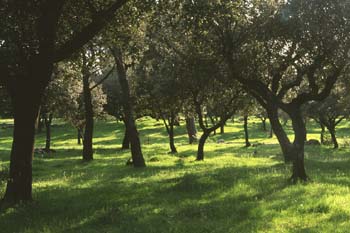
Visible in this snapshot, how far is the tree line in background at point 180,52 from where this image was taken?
1428 cm

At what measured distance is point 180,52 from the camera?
2795 cm

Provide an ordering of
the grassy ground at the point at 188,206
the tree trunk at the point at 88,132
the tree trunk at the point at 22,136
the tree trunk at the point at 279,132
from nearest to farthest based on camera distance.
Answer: the grassy ground at the point at 188,206 < the tree trunk at the point at 22,136 < the tree trunk at the point at 279,132 < the tree trunk at the point at 88,132

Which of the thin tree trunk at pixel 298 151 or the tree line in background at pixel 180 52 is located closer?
the tree line in background at pixel 180 52

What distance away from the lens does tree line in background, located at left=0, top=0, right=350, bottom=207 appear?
1428cm

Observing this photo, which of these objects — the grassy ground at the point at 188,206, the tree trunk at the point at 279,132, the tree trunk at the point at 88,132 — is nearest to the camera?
the grassy ground at the point at 188,206

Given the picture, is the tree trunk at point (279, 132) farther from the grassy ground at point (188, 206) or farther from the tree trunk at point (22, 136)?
the tree trunk at point (22, 136)

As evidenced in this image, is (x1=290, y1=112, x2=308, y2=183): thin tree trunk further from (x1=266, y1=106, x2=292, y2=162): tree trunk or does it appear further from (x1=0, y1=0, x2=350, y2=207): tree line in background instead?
(x1=266, y1=106, x2=292, y2=162): tree trunk

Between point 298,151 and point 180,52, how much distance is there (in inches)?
484

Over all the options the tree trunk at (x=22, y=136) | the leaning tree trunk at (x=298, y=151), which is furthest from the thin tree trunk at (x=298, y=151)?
the tree trunk at (x=22, y=136)

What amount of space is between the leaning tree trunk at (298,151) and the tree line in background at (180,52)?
4 centimetres

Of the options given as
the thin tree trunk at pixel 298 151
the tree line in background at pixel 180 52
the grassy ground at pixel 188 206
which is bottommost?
the grassy ground at pixel 188 206

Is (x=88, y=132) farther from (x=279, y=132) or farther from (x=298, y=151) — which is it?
(x=298, y=151)

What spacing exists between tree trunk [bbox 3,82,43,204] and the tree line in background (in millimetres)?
33

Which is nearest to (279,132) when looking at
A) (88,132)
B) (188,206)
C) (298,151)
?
(298,151)
